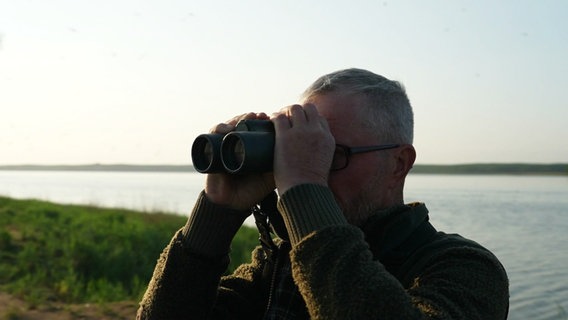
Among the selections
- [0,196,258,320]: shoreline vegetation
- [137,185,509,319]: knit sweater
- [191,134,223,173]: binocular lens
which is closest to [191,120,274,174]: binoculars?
[191,134,223,173]: binocular lens

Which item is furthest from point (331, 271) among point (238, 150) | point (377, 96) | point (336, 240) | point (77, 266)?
point (77, 266)

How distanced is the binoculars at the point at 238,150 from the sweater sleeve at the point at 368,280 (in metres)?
0.14

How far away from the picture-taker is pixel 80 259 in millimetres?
6941

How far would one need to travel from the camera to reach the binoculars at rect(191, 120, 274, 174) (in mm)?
1380

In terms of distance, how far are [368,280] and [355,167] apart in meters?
0.38

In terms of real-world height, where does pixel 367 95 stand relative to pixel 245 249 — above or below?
above

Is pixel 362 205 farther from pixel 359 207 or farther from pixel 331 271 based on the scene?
pixel 331 271

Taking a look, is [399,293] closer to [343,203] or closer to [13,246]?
[343,203]

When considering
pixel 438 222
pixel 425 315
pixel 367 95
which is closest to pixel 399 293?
pixel 425 315

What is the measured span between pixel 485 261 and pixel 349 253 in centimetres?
31

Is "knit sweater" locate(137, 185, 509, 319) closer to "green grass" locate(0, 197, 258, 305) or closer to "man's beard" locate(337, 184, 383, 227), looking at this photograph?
"man's beard" locate(337, 184, 383, 227)

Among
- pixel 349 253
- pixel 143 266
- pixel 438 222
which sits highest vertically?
pixel 349 253

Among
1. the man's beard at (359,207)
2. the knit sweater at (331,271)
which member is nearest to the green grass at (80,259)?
the knit sweater at (331,271)

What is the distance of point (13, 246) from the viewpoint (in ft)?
25.7
